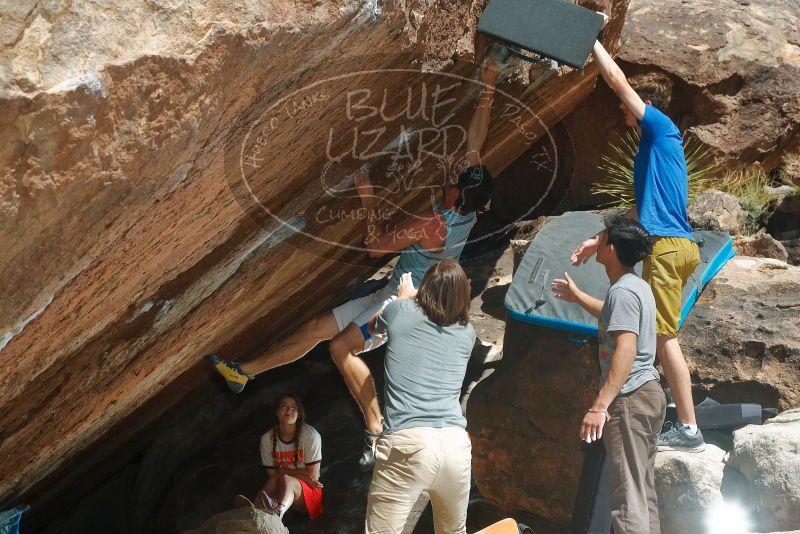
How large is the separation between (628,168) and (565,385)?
10.8 ft

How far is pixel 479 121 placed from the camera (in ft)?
16.6

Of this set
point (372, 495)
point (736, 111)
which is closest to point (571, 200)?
point (736, 111)

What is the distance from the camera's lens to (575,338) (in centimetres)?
561

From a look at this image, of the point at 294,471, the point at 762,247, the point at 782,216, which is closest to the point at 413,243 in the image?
the point at 294,471

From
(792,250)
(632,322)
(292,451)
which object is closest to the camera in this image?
(632,322)

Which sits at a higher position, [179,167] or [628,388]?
[179,167]

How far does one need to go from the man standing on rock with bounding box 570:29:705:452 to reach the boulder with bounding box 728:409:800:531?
327 millimetres

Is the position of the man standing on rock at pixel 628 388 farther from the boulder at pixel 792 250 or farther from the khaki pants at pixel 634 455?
the boulder at pixel 792 250

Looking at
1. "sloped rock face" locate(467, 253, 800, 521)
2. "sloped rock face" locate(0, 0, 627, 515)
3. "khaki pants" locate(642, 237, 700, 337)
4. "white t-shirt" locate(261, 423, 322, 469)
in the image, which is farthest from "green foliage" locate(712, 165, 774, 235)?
"white t-shirt" locate(261, 423, 322, 469)

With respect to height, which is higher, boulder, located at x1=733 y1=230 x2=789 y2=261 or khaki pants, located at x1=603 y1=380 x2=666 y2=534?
boulder, located at x1=733 y1=230 x2=789 y2=261

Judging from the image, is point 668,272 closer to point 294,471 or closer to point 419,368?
point 419,368

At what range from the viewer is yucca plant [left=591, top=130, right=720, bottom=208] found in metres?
8.09

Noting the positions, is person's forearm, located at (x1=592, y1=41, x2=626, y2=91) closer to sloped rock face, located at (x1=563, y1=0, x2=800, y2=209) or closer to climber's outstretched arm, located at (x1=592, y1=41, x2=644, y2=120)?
climber's outstretched arm, located at (x1=592, y1=41, x2=644, y2=120)

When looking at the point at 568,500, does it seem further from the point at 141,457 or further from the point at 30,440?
the point at 141,457
